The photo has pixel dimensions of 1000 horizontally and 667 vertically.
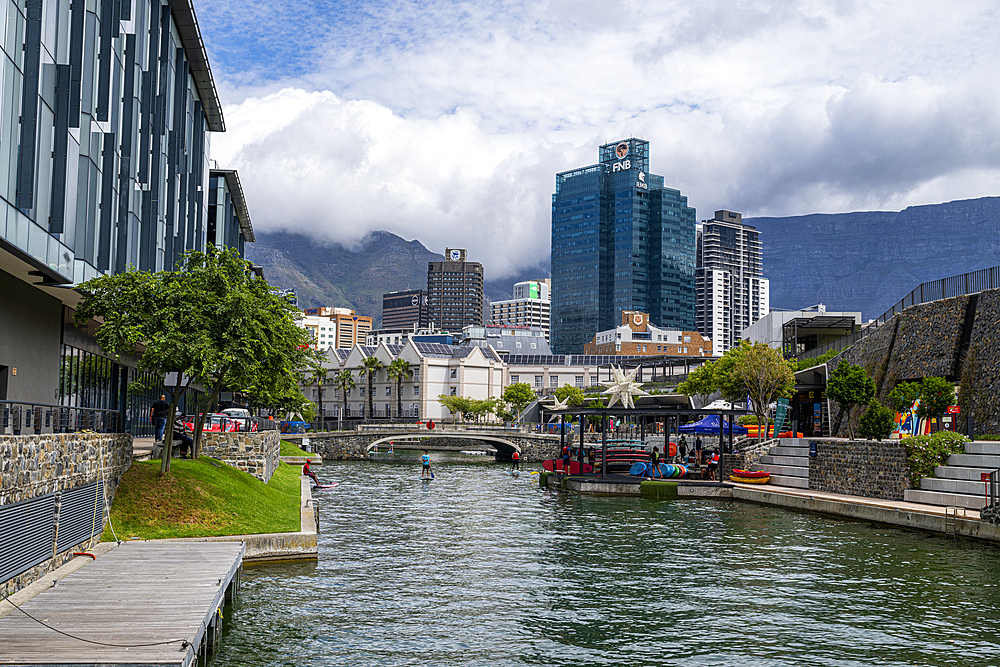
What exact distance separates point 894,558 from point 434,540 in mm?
14734

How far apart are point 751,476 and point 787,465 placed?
2.19 m

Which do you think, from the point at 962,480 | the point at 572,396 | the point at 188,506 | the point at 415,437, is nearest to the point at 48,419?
the point at 188,506

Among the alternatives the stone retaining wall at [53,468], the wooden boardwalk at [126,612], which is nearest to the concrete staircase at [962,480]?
the wooden boardwalk at [126,612]

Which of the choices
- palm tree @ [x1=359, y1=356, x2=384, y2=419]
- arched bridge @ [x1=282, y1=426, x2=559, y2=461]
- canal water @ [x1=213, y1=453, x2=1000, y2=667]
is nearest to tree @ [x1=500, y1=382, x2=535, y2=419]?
palm tree @ [x1=359, y1=356, x2=384, y2=419]

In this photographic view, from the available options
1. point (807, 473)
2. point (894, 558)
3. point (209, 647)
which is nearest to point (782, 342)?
point (807, 473)

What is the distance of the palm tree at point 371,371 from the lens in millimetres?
142500

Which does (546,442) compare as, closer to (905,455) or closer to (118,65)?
(905,455)

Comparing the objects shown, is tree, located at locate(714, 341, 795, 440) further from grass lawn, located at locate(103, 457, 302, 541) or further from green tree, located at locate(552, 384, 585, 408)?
grass lawn, located at locate(103, 457, 302, 541)

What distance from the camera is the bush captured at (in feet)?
116

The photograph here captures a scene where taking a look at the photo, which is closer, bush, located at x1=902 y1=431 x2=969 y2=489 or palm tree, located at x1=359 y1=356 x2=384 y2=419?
bush, located at x1=902 y1=431 x2=969 y2=489

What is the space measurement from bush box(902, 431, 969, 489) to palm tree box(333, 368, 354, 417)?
119 metres

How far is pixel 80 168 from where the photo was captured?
1136 inches

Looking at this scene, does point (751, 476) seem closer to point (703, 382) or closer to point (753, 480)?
point (753, 480)

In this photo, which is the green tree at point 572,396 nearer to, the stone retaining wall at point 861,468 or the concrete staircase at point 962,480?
the stone retaining wall at point 861,468
